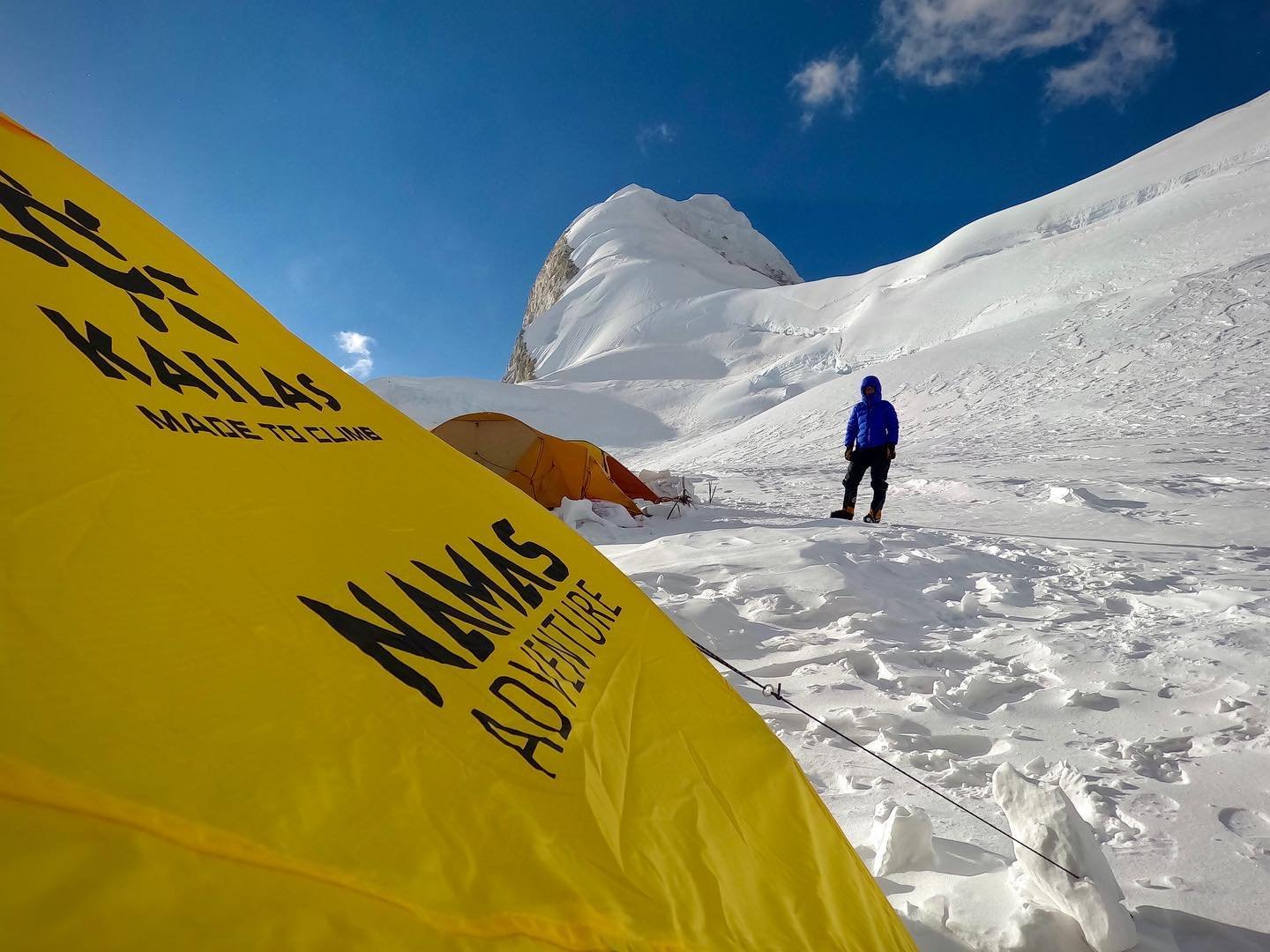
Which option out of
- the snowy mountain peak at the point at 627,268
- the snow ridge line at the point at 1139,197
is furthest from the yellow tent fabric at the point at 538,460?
the snow ridge line at the point at 1139,197

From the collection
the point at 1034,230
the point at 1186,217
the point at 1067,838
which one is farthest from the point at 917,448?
the point at 1034,230

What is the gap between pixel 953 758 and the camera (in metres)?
1.76

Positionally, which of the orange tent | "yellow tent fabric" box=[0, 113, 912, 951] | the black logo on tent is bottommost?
"yellow tent fabric" box=[0, 113, 912, 951]

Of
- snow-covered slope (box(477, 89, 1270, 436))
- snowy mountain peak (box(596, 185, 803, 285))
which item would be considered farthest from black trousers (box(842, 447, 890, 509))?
snowy mountain peak (box(596, 185, 803, 285))

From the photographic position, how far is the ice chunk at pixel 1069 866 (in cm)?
105

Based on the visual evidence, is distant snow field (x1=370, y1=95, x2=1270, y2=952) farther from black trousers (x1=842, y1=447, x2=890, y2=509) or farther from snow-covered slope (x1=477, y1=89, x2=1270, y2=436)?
snow-covered slope (x1=477, y1=89, x2=1270, y2=436)

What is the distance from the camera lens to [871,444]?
628 cm

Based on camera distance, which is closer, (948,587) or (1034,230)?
(948,587)

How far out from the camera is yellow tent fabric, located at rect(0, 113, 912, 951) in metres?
0.52

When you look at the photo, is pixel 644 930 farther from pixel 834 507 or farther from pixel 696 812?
pixel 834 507

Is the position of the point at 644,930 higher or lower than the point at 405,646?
lower

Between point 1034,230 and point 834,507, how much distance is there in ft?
107

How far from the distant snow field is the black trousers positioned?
0.29 metres

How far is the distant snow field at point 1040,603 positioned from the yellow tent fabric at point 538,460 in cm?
54
